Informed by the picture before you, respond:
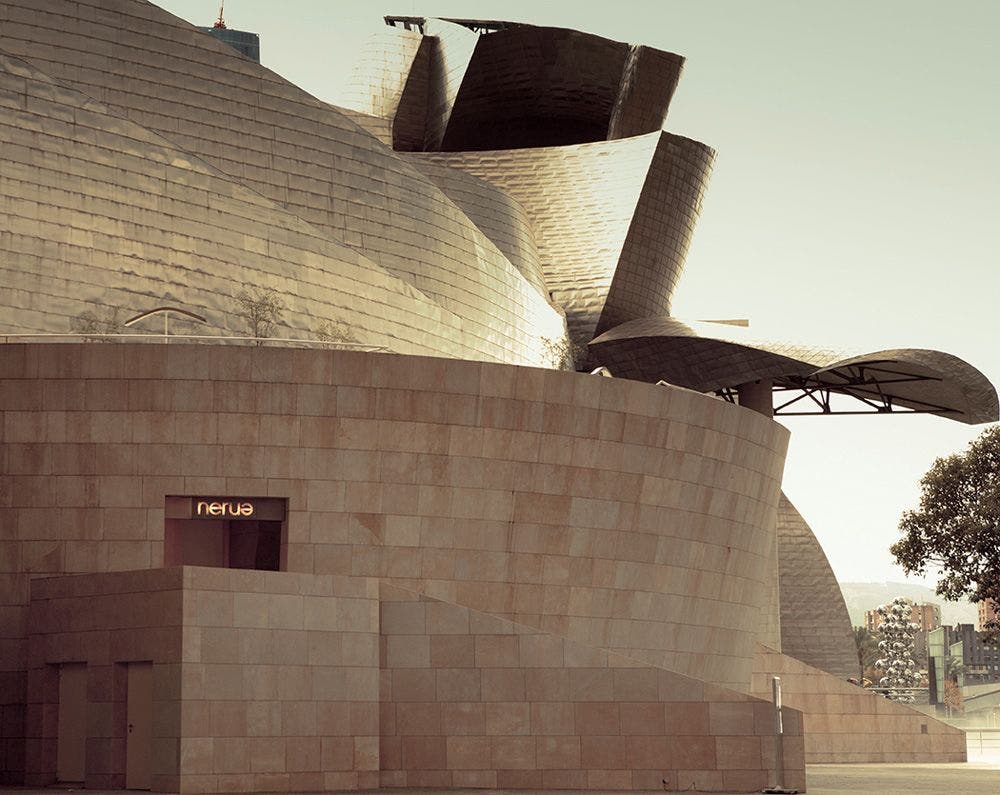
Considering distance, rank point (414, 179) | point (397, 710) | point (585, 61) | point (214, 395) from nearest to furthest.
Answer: point (397, 710), point (214, 395), point (414, 179), point (585, 61)

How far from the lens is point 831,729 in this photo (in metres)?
38.7

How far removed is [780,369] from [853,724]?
11.5m

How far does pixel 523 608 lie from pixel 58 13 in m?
16.3

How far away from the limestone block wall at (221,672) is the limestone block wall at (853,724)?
714 inches

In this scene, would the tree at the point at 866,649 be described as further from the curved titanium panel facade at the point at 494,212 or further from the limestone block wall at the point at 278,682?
the limestone block wall at the point at 278,682

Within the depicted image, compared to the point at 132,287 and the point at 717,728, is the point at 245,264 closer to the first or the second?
the point at 132,287

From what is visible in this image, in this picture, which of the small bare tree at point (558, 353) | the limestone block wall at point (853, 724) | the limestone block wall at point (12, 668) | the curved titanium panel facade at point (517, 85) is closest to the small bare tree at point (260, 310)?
the limestone block wall at point (12, 668)

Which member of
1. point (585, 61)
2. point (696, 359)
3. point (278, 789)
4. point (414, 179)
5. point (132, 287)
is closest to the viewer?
point (278, 789)

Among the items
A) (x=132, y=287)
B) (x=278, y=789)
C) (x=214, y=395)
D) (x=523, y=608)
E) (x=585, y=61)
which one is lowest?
Answer: (x=278, y=789)

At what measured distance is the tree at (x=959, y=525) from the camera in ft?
143

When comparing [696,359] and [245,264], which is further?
[696,359]

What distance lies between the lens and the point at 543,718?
22250 mm

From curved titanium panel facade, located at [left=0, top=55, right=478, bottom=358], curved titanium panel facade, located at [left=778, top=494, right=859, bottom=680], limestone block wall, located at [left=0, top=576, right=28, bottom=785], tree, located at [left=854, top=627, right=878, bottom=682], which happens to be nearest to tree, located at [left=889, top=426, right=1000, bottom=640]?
curved titanium panel facade, located at [left=778, top=494, right=859, bottom=680]

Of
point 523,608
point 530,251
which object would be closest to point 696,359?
point 530,251
